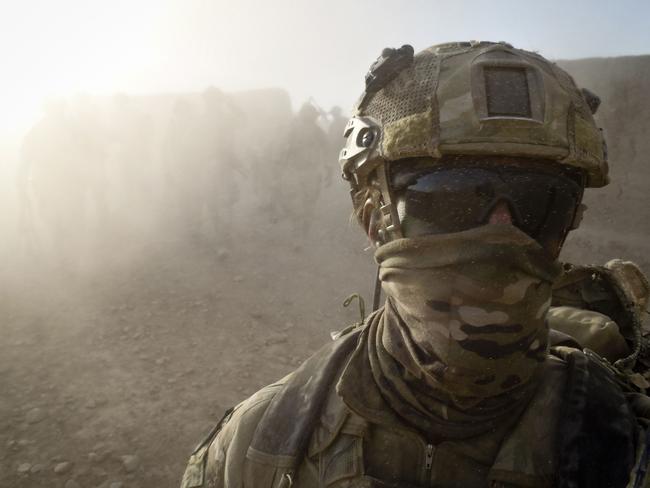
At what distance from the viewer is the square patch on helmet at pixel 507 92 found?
147 centimetres

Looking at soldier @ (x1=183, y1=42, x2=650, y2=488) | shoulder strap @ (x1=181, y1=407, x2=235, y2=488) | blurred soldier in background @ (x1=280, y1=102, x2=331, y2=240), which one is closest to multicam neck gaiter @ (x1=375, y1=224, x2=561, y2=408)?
soldier @ (x1=183, y1=42, x2=650, y2=488)

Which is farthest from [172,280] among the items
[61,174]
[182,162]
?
[182,162]

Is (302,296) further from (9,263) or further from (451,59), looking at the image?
(451,59)

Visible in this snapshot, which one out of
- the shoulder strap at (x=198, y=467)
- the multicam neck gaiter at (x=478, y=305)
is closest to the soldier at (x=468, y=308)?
the multicam neck gaiter at (x=478, y=305)

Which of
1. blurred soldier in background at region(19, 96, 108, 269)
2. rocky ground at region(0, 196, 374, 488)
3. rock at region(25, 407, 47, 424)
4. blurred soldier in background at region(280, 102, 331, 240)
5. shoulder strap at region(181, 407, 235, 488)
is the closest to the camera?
shoulder strap at region(181, 407, 235, 488)

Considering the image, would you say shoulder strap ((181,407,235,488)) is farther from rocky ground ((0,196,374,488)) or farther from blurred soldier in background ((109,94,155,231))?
blurred soldier in background ((109,94,155,231))

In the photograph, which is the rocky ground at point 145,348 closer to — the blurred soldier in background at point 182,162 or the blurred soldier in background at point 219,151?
the blurred soldier in background at point 182,162

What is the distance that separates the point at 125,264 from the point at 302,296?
14.3 feet

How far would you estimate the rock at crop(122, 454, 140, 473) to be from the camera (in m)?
4.54

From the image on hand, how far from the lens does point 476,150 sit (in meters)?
1.44

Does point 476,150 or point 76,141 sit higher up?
point 76,141

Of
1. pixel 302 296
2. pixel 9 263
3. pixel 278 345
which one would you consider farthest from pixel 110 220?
pixel 278 345

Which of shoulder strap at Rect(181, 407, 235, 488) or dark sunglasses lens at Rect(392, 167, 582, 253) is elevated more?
dark sunglasses lens at Rect(392, 167, 582, 253)

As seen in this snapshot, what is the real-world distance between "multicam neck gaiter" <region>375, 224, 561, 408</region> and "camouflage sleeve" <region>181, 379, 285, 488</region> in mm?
823
